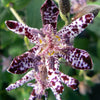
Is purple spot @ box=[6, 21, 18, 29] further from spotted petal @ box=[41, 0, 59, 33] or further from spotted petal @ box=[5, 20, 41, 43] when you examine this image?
spotted petal @ box=[41, 0, 59, 33]

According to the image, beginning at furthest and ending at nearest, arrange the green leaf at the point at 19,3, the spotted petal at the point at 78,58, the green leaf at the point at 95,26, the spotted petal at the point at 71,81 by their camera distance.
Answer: the green leaf at the point at 95,26 → the green leaf at the point at 19,3 → the spotted petal at the point at 71,81 → the spotted petal at the point at 78,58

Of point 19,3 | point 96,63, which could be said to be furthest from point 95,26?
point 19,3

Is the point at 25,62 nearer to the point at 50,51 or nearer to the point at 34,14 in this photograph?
the point at 50,51

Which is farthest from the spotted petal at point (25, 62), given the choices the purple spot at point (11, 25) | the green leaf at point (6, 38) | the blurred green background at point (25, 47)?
the green leaf at point (6, 38)

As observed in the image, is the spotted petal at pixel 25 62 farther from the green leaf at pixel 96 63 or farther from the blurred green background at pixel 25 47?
the green leaf at pixel 96 63

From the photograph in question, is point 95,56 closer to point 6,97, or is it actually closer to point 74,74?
point 74,74

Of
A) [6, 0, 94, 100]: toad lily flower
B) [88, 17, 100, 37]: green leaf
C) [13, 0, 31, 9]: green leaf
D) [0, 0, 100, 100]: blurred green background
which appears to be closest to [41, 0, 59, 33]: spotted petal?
[6, 0, 94, 100]: toad lily flower

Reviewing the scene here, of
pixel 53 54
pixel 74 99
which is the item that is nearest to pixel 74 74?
pixel 74 99

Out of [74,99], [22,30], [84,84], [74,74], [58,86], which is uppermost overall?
[22,30]
